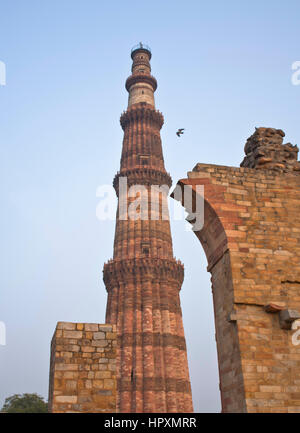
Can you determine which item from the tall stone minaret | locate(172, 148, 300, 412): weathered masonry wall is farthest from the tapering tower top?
locate(172, 148, 300, 412): weathered masonry wall

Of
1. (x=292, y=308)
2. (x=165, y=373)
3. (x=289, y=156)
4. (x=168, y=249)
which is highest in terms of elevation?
(x=168, y=249)

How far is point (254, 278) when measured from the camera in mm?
6617

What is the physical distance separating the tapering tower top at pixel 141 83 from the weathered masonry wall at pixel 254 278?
21.3m

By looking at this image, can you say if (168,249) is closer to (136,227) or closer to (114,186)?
(136,227)

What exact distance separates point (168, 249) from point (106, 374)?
52.9 feet

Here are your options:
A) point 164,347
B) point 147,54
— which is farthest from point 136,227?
point 147,54

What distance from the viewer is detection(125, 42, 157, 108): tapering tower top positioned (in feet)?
91.6

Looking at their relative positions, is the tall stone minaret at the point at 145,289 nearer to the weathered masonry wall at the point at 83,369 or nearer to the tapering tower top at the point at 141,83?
the tapering tower top at the point at 141,83

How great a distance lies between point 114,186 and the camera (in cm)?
2561

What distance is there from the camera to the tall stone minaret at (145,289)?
62.6 feet

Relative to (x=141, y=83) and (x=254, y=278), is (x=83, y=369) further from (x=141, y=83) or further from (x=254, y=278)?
(x=141, y=83)

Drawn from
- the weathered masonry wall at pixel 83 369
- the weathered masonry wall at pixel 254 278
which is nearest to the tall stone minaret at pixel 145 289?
the weathered masonry wall at pixel 83 369

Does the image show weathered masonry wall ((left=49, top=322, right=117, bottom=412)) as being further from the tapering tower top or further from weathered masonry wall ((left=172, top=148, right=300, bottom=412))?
the tapering tower top
